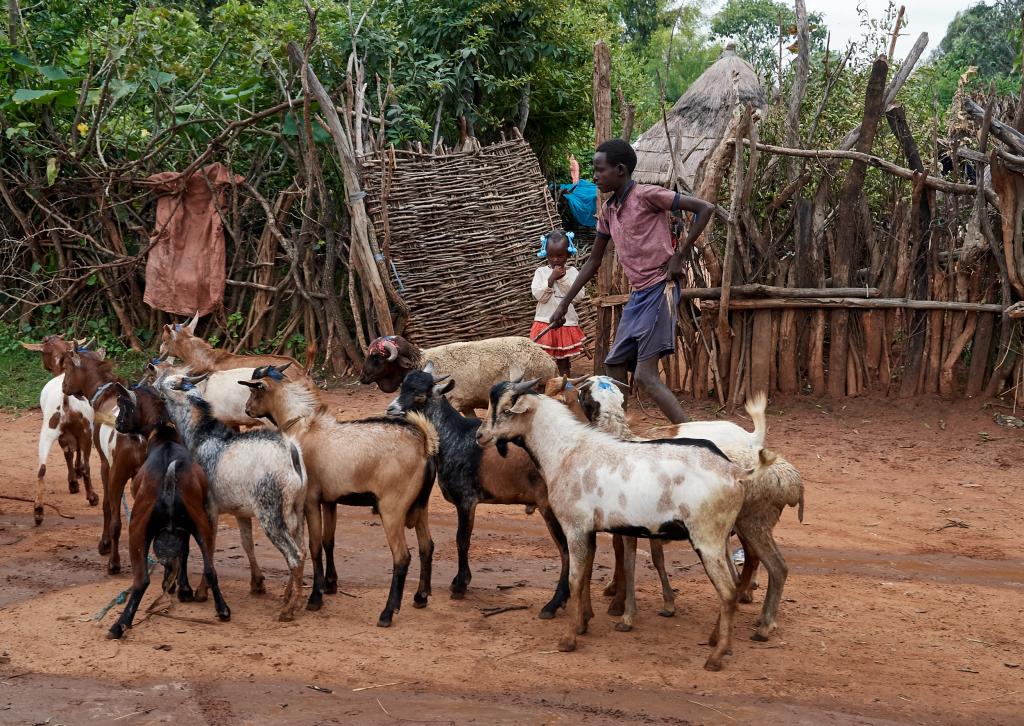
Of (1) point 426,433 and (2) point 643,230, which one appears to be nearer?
(1) point 426,433

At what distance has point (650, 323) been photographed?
6789 millimetres

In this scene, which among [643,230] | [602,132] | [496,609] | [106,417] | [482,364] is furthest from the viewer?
[602,132]

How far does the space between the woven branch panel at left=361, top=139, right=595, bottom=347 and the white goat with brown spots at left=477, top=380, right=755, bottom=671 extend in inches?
245

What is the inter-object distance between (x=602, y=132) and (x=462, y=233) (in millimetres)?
2507

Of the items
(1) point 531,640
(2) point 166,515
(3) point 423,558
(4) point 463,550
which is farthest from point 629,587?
(2) point 166,515

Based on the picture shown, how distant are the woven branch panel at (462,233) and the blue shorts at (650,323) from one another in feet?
16.2

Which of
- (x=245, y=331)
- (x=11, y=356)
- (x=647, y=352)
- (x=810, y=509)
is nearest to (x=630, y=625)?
(x=647, y=352)

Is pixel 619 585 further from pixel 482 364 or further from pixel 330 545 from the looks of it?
pixel 482 364

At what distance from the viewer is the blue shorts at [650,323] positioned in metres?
6.77

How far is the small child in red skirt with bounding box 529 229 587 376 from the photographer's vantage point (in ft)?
31.7

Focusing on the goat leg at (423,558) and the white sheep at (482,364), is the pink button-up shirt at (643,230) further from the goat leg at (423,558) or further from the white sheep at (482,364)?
the goat leg at (423,558)

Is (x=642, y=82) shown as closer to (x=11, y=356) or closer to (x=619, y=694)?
(x=11, y=356)

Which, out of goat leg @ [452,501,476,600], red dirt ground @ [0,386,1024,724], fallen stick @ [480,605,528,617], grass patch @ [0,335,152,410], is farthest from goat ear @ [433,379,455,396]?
grass patch @ [0,335,152,410]

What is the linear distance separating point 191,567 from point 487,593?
1947mm
